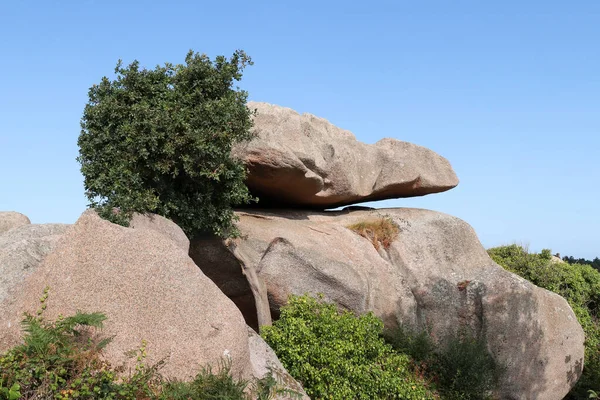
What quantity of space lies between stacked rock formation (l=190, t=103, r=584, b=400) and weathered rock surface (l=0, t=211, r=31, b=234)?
4.79 m

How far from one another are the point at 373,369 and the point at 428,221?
6112 mm

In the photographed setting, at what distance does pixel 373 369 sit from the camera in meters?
14.6

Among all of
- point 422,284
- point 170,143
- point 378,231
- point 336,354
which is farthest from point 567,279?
point 170,143

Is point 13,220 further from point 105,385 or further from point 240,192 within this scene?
point 105,385

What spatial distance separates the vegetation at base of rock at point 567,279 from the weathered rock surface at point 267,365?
1251cm

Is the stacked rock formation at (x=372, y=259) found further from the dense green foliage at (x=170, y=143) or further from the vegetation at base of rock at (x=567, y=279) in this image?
the vegetation at base of rock at (x=567, y=279)

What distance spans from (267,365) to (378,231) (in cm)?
719

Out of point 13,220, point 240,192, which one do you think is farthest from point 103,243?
point 13,220

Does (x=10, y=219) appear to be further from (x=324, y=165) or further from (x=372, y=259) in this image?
(x=372, y=259)

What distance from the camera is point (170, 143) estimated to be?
Answer: 14.2m

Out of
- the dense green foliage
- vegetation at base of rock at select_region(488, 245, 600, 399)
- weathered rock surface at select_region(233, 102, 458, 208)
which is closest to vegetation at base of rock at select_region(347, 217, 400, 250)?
weathered rock surface at select_region(233, 102, 458, 208)

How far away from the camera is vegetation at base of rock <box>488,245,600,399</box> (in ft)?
71.6

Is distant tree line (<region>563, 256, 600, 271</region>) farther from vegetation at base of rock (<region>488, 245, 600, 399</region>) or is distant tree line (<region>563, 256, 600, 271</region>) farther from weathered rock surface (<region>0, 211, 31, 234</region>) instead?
weathered rock surface (<region>0, 211, 31, 234</region>)

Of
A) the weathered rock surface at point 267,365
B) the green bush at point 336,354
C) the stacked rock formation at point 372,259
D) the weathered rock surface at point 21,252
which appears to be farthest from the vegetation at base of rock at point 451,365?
the weathered rock surface at point 21,252
